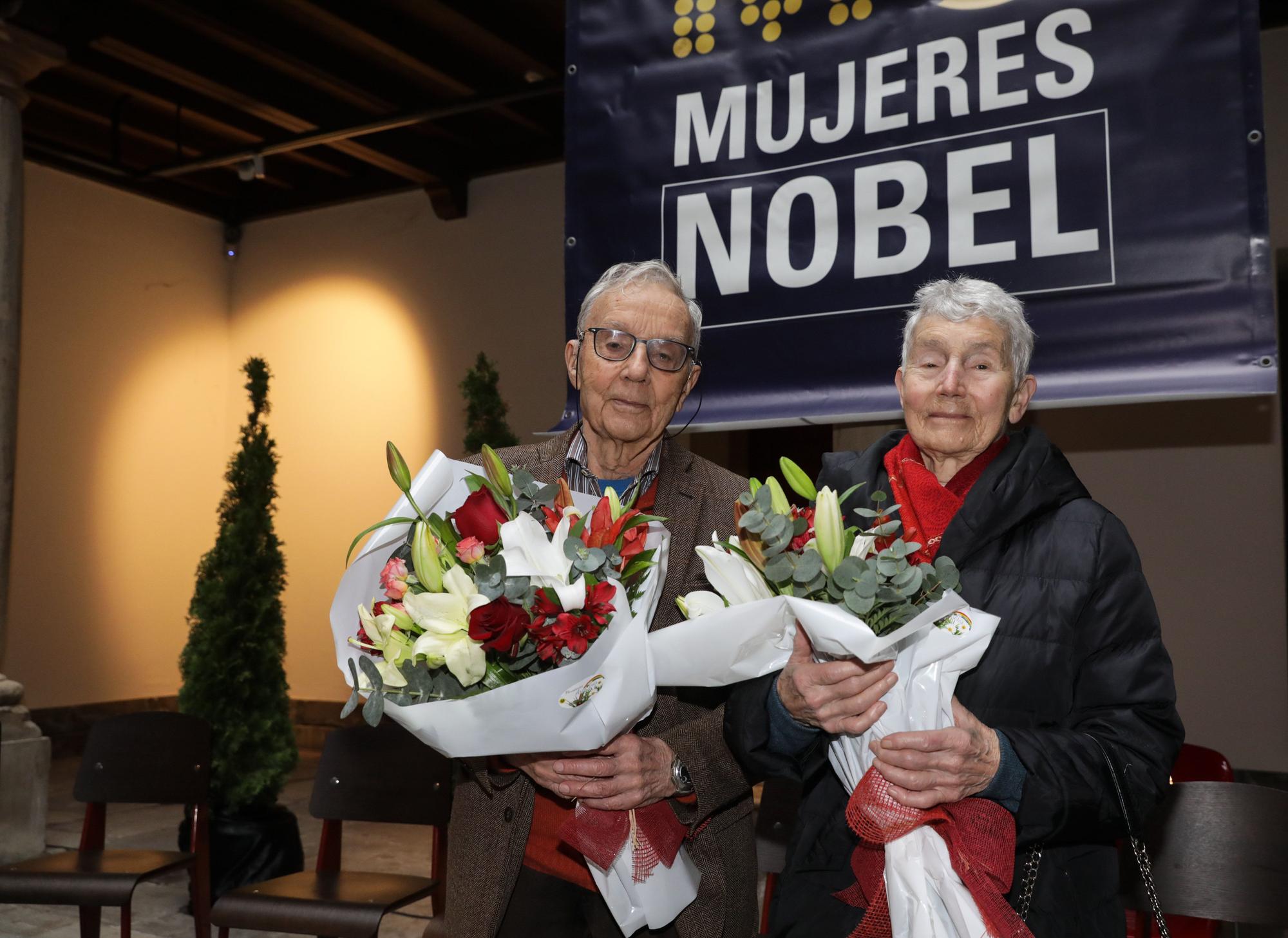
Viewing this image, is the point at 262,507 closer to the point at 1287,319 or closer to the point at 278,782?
the point at 278,782

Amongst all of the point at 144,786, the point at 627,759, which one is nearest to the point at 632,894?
the point at 627,759

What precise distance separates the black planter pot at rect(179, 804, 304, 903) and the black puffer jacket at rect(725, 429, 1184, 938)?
3424 millimetres

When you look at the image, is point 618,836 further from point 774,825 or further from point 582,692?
point 774,825

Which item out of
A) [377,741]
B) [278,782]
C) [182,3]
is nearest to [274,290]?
[182,3]

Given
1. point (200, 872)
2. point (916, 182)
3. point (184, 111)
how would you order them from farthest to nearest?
point (184, 111), point (200, 872), point (916, 182)

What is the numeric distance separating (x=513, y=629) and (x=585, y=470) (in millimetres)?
662

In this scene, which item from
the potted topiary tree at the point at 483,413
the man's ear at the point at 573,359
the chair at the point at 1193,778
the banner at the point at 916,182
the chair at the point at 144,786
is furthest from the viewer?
the potted topiary tree at the point at 483,413

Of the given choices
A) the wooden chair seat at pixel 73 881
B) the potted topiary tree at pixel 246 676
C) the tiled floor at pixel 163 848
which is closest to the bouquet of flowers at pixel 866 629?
the wooden chair seat at pixel 73 881

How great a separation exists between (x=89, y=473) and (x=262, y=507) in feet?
11.3

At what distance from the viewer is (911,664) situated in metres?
1.35

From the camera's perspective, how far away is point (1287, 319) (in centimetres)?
503

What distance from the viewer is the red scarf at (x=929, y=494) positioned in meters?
1.55

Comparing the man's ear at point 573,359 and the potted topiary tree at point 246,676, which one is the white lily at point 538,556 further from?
the potted topiary tree at point 246,676

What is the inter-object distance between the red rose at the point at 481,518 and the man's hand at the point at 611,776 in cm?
36
